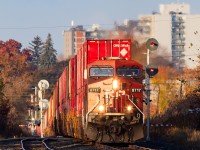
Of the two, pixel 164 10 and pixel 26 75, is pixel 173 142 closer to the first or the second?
pixel 26 75

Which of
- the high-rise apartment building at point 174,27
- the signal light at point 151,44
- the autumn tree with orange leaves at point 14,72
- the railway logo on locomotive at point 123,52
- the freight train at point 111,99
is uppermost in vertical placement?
the high-rise apartment building at point 174,27

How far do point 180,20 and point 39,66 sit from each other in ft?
134

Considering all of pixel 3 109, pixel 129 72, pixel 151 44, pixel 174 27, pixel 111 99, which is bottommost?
pixel 111 99

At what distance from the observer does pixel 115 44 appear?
24.1m

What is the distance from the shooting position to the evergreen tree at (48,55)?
147 meters

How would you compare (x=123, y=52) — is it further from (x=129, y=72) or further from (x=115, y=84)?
(x=115, y=84)

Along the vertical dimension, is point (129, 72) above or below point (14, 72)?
below

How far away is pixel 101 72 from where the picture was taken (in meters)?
23.2

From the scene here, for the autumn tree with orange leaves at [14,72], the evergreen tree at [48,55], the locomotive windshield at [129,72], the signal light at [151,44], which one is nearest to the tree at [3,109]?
the signal light at [151,44]

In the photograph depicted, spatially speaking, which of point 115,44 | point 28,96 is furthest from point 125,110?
point 28,96

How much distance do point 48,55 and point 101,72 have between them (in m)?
133

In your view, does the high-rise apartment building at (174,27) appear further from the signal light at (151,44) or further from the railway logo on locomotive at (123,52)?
the railway logo on locomotive at (123,52)

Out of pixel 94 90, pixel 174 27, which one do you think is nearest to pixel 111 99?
pixel 94 90

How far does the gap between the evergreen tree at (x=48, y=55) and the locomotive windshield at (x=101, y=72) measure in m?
117
